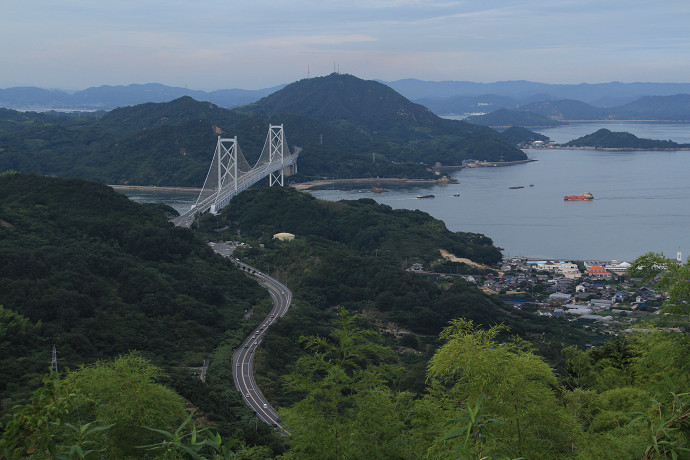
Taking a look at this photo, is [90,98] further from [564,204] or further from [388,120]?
[564,204]

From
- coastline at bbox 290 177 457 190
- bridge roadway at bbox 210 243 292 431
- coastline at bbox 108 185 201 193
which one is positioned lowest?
bridge roadway at bbox 210 243 292 431

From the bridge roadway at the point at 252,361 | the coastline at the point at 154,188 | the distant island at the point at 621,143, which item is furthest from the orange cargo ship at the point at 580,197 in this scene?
the distant island at the point at 621,143

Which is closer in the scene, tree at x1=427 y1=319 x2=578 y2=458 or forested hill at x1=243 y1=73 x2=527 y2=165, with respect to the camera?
tree at x1=427 y1=319 x2=578 y2=458

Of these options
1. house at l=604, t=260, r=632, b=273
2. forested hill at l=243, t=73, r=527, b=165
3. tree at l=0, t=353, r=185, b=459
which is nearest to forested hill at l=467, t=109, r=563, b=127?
forested hill at l=243, t=73, r=527, b=165

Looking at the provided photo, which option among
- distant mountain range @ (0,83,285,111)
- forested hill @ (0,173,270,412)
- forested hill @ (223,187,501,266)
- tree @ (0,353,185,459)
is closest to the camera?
tree @ (0,353,185,459)

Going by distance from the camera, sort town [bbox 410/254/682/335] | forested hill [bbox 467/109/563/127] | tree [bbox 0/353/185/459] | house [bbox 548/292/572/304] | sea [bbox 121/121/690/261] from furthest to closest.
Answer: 1. forested hill [bbox 467/109/563/127]
2. sea [bbox 121/121/690/261]
3. house [bbox 548/292/572/304]
4. town [bbox 410/254/682/335]
5. tree [bbox 0/353/185/459]

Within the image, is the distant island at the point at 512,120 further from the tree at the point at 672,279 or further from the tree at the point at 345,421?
the tree at the point at 345,421

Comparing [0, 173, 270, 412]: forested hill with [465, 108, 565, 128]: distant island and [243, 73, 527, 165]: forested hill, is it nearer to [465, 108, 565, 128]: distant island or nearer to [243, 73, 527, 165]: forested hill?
[243, 73, 527, 165]: forested hill
